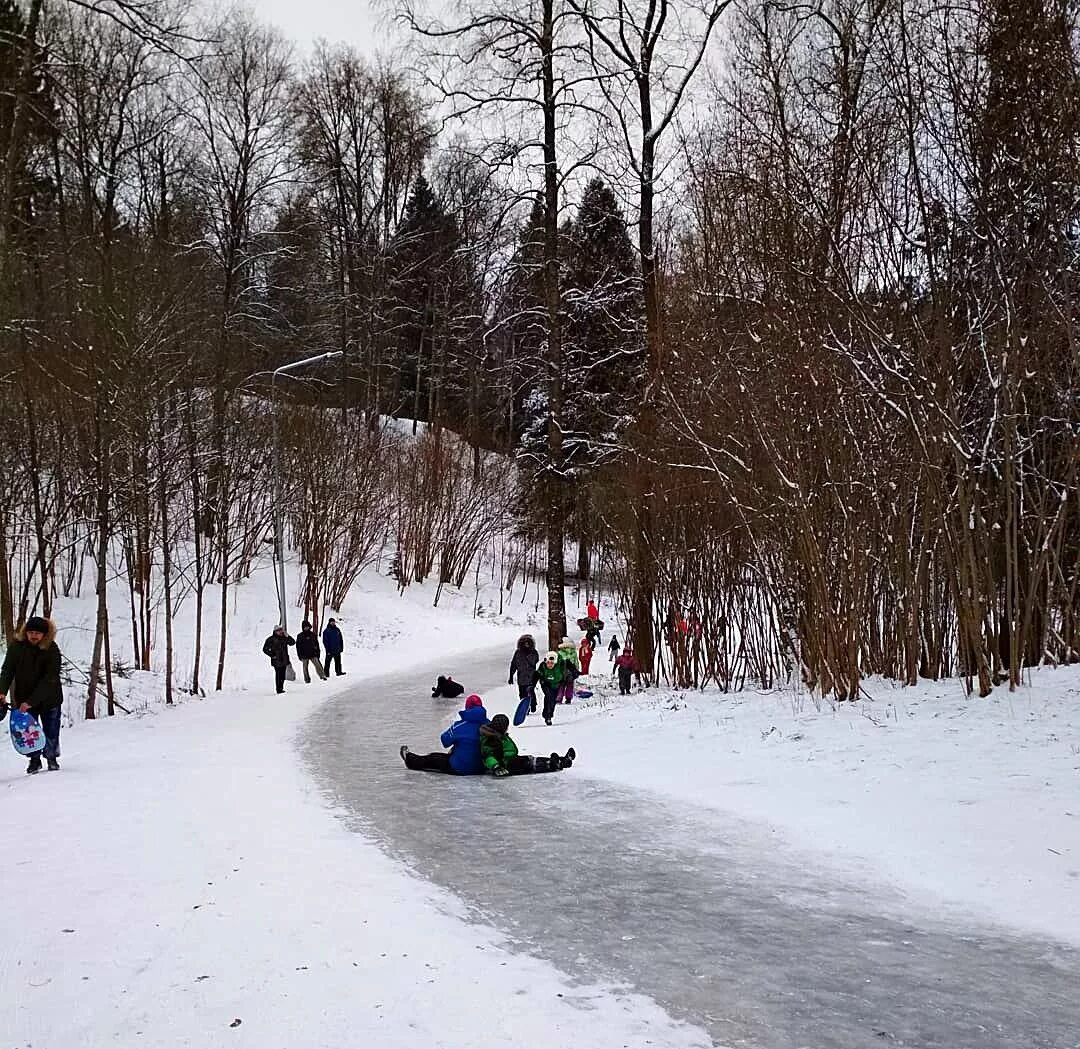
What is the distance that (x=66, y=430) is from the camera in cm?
1756

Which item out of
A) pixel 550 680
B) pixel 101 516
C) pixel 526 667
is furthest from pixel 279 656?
pixel 550 680

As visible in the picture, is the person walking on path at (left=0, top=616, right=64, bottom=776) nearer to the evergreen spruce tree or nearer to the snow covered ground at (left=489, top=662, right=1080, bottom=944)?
the snow covered ground at (left=489, top=662, right=1080, bottom=944)

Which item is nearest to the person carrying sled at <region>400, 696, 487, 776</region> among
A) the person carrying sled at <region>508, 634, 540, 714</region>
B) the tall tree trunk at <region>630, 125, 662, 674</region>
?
the person carrying sled at <region>508, 634, 540, 714</region>

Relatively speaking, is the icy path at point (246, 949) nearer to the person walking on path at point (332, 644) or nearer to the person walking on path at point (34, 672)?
the person walking on path at point (34, 672)

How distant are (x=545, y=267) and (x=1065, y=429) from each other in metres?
11.7

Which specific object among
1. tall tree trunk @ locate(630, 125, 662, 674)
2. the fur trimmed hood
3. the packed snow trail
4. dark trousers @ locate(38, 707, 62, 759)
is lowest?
the packed snow trail

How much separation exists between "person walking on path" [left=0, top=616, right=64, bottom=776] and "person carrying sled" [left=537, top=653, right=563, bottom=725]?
7.22 metres

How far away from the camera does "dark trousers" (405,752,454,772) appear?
1117 cm

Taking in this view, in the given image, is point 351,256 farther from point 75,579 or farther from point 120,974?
point 120,974

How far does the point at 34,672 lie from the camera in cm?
1014

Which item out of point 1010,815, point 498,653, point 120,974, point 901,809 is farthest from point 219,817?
point 498,653

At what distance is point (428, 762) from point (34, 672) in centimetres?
436

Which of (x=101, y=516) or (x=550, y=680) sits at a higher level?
(x=101, y=516)

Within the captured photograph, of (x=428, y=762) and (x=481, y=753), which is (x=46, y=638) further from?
(x=481, y=753)
